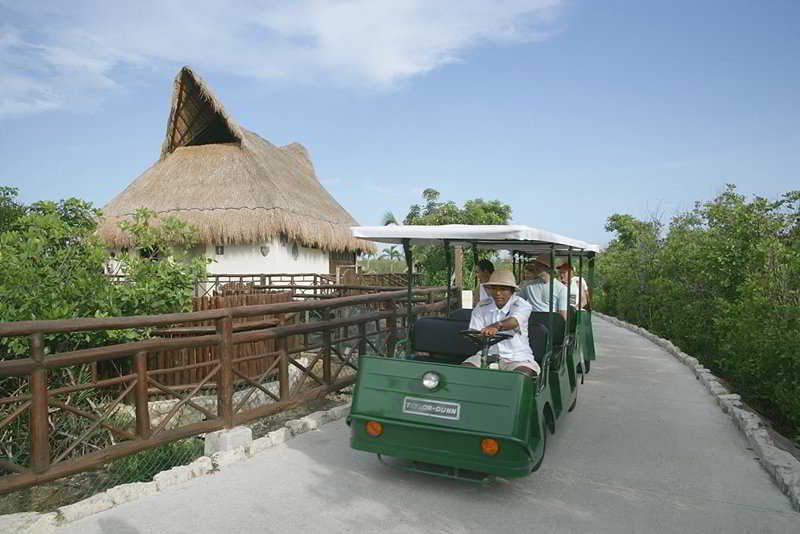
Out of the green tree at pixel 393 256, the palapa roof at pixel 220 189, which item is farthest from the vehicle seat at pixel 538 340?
the green tree at pixel 393 256

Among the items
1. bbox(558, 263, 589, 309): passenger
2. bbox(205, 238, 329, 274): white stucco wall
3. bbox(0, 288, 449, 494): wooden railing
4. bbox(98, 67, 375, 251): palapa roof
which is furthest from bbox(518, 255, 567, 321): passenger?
bbox(205, 238, 329, 274): white stucco wall

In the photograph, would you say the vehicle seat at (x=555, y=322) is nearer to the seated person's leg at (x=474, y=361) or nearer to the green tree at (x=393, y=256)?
the seated person's leg at (x=474, y=361)

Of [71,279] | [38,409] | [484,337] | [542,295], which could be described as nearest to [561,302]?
[542,295]

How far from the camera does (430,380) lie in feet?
12.9

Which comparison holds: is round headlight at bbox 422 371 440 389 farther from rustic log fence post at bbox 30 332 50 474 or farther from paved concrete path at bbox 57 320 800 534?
rustic log fence post at bbox 30 332 50 474

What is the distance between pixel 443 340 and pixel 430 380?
1.33m

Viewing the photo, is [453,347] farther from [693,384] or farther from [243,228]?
[243,228]

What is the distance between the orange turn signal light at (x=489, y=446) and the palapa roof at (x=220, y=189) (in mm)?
15751

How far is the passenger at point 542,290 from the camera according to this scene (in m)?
6.59

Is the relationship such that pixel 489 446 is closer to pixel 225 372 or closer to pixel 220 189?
pixel 225 372

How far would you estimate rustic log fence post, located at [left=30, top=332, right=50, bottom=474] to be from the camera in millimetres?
3730

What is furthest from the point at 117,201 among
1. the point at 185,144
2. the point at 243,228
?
the point at 243,228

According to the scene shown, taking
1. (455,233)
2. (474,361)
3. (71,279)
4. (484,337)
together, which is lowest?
(474,361)

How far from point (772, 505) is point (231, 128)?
21394 millimetres
